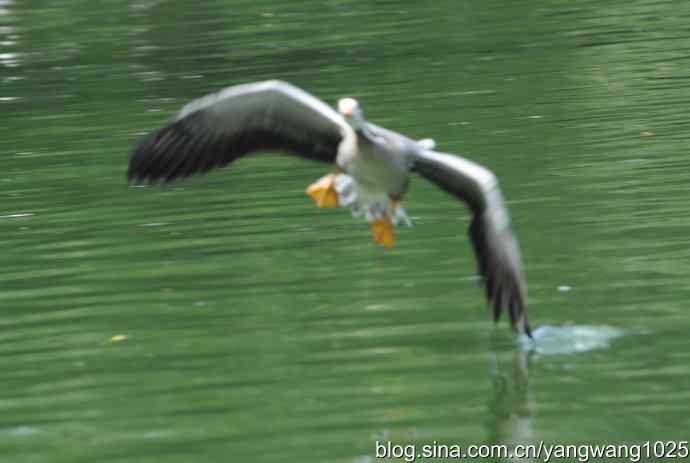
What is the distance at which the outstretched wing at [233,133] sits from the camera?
9.59 m

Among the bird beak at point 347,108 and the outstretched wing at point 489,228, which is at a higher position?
the bird beak at point 347,108

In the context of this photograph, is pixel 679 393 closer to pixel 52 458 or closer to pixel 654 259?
pixel 654 259

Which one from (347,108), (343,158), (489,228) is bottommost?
(489,228)

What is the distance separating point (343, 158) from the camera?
30.7ft

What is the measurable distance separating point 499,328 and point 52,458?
3.11m

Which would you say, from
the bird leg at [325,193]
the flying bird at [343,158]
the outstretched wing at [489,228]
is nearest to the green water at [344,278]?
the outstretched wing at [489,228]

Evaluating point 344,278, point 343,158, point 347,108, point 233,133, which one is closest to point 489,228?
point 343,158

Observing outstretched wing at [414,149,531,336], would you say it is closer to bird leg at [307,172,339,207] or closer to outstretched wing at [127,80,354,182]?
bird leg at [307,172,339,207]

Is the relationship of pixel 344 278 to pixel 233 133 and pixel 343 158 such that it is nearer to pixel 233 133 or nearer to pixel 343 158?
pixel 233 133

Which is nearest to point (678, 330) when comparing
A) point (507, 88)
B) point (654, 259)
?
point (654, 259)

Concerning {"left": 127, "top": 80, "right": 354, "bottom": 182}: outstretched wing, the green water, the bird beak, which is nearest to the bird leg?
{"left": 127, "top": 80, "right": 354, "bottom": 182}: outstretched wing

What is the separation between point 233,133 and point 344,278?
156 centimetres

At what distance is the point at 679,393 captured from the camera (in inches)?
330

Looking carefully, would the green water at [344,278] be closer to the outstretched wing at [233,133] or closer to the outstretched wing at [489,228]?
the outstretched wing at [489,228]
